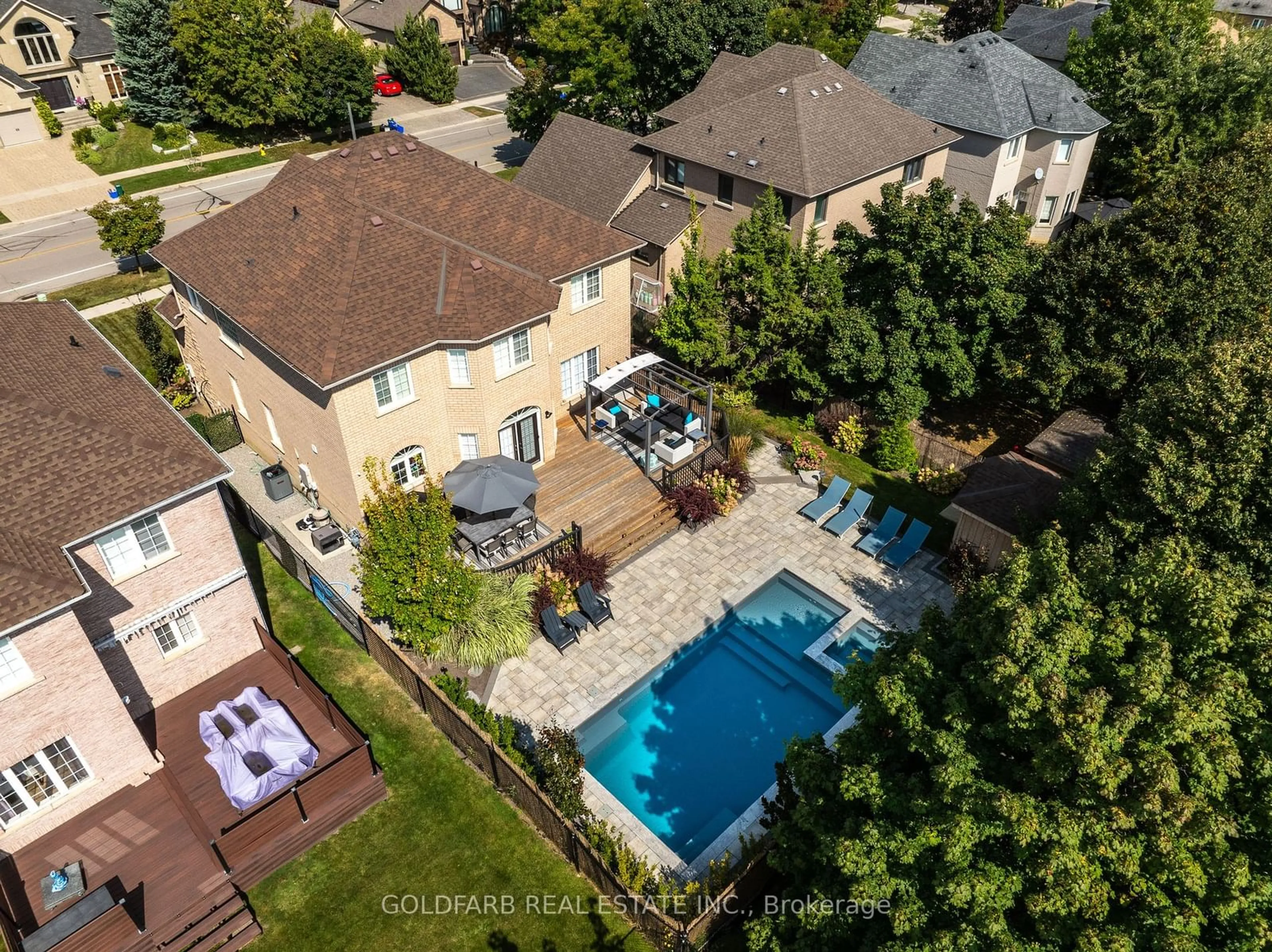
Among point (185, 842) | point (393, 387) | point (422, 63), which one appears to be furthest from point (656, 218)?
point (422, 63)

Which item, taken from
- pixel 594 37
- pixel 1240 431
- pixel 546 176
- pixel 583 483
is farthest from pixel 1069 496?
pixel 594 37

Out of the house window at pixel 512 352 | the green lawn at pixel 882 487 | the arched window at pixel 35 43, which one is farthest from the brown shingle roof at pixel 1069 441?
the arched window at pixel 35 43

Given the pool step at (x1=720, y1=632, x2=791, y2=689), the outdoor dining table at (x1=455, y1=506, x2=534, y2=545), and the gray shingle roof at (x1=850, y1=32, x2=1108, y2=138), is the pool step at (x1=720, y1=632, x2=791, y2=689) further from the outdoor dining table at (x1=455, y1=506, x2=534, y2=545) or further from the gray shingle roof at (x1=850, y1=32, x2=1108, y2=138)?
the gray shingle roof at (x1=850, y1=32, x2=1108, y2=138)

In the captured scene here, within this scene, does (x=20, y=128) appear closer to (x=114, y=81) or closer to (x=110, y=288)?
(x=114, y=81)

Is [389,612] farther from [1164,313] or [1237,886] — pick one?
[1164,313]

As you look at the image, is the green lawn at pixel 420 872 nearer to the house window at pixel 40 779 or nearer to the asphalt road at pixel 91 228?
the house window at pixel 40 779

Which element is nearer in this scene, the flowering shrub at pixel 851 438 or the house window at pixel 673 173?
the flowering shrub at pixel 851 438
